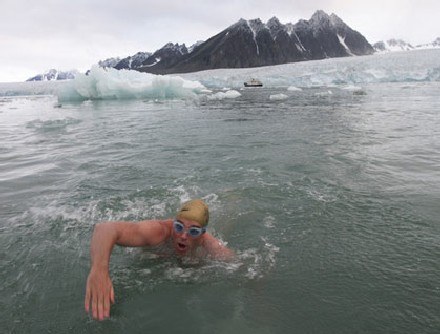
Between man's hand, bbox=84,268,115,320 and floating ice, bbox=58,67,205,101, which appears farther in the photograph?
floating ice, bbox=58,67,205,101

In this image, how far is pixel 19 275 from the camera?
374 cm

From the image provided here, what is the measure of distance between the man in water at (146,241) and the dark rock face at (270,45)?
144379 millimetres

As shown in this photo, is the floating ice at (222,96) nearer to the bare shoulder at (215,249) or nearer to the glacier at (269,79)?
the glacier at (269,79)

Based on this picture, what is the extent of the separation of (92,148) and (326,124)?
8630 mm

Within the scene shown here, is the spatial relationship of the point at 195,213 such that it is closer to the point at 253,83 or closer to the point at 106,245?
the point at 106,245

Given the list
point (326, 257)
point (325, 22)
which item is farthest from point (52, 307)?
point (325, 22)

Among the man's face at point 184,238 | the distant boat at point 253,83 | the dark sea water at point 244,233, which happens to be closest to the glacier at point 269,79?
the distant boat at point 253,83

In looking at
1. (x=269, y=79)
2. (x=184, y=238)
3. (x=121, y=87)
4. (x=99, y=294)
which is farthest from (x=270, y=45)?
(x=99, y=294)

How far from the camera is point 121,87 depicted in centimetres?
3284

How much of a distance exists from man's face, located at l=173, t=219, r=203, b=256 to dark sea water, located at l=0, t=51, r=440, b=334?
211mm

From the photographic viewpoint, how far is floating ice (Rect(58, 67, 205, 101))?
107 feet

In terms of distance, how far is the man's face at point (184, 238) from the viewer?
3641mm

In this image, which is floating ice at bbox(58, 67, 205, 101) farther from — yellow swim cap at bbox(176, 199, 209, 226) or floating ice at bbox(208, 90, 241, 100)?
yellow swim cap at bbox(176, 199, 209, 226)

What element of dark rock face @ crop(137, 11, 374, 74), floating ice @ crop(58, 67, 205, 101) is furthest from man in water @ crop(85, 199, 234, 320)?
dark rock face @ crop(137, 11, 374, 74)
